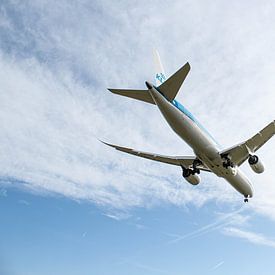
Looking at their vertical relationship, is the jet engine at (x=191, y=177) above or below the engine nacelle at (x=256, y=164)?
above

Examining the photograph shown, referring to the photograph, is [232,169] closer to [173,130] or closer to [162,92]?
[173,130]

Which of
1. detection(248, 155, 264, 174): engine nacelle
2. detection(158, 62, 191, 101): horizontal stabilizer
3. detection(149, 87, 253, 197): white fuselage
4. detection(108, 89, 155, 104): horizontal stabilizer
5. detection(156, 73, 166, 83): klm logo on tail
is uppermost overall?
detection(156, 73, 166, 83): klm logo on tail

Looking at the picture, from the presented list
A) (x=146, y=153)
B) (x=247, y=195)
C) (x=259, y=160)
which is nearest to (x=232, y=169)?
(x=259, y=160)

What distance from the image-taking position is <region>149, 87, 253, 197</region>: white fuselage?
94.1 ft

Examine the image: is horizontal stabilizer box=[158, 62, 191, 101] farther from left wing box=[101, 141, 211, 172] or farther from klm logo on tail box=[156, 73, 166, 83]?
left wing box=[101, 141, 211, 172]

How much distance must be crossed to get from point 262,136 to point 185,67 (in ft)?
34.4

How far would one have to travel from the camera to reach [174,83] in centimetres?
2738

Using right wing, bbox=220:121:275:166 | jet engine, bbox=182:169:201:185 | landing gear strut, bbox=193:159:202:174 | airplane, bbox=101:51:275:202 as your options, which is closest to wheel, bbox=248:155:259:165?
airplane, bbox=101:51:275:202

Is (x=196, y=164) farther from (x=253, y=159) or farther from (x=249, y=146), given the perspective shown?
(x=253, y=159)

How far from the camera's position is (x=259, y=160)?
3234 cm

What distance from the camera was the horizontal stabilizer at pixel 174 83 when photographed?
25.7 m

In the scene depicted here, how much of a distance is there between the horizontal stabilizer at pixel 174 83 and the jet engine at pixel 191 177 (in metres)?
10.3

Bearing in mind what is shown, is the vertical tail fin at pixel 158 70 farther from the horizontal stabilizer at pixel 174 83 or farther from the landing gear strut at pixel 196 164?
the landing gear strut at pixel 196 164

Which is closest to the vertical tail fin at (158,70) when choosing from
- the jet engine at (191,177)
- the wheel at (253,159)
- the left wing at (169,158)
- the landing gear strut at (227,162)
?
the left wing at (169,158)
